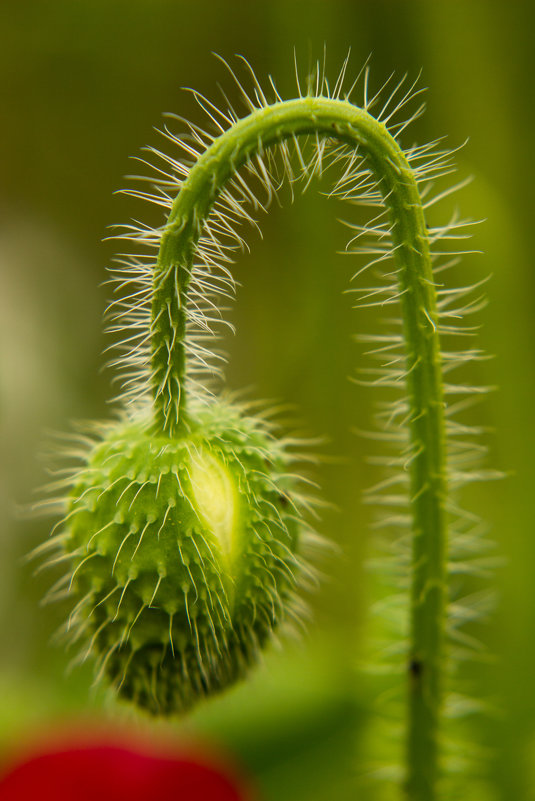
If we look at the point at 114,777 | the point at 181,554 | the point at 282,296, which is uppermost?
the point at 282,296

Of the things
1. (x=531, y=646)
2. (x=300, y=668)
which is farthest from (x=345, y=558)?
(x=531, y=646)

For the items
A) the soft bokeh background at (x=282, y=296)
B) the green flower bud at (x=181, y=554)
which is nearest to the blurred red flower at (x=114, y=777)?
the soft bokeh background at (x=282, y=296)

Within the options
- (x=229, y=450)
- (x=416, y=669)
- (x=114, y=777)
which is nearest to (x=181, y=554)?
(x=229, y=450)

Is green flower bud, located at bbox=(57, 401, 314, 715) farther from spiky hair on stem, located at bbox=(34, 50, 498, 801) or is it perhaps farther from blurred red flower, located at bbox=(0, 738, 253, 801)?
blurred red flower, located at bbox=(0, 738, 253, 801)

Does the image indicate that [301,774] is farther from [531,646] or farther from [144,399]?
[144,399]

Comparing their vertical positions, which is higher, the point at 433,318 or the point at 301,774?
the point at 433,318

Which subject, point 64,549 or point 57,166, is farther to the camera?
point 57,166

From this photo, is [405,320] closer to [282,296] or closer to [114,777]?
[114,777]
